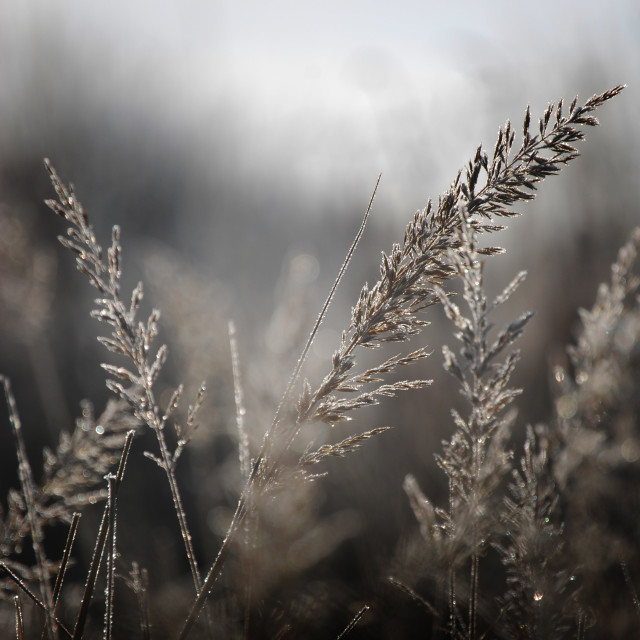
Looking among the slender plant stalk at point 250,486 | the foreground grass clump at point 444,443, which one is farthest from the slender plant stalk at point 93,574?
the slender plant stalk at point 250,486

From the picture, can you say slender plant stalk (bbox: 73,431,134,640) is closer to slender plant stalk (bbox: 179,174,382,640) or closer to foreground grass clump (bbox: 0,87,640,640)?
foreground grass clump (bbox: 0,87,640,640)

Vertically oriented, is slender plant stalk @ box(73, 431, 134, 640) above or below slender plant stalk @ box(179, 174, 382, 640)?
below

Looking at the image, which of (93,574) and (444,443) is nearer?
(93,574)

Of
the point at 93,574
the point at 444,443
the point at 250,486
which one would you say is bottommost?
the point at 93,574

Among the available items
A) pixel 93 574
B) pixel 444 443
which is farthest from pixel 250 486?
pixel 444 443

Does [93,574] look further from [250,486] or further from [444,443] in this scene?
[444,443]

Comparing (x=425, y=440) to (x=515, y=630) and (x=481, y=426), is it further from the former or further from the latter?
(x=481, y=426)

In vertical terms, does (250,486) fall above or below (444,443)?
below

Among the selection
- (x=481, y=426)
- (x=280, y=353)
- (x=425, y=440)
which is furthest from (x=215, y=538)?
(x=481, y=426)

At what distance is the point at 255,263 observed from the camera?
11203mm

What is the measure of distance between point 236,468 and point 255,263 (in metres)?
9.07

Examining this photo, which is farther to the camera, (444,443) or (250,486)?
(444,443)

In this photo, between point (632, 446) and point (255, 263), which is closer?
point (632, 446)

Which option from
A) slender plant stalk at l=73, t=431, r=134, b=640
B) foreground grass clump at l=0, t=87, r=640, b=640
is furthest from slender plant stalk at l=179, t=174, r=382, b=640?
slender plant stalk at l=73, t=431, r=134, b=640
